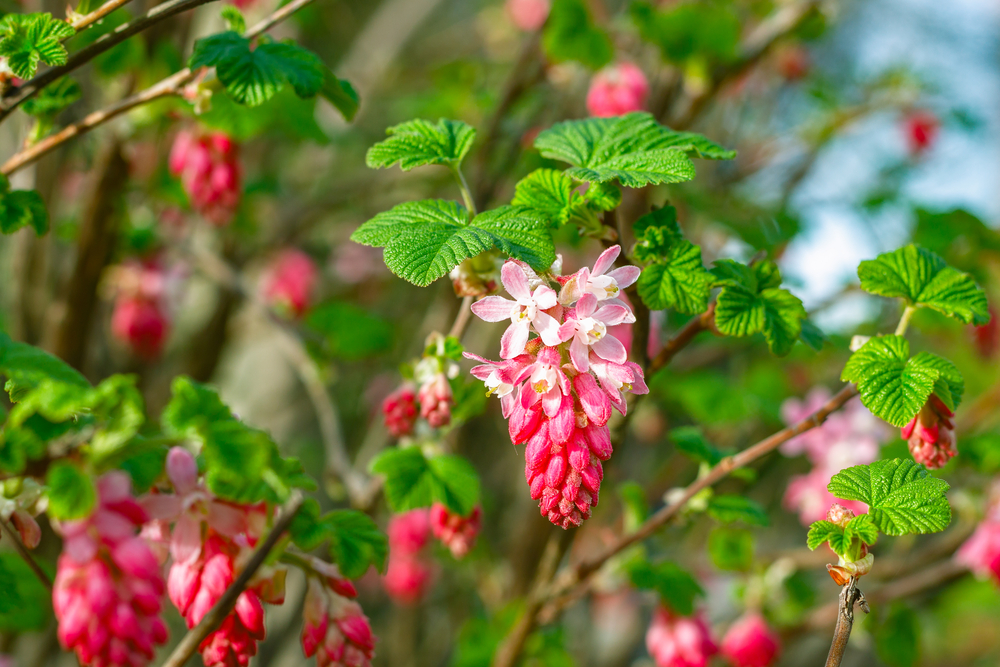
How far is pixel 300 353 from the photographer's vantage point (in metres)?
2.38

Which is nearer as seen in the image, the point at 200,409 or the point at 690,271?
the point at 200,409

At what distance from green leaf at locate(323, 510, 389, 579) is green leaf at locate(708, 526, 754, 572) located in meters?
1.37

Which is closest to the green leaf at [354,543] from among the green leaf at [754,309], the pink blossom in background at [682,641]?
the green leaf at [754,309]

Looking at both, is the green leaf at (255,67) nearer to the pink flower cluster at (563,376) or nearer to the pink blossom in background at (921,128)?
the pink flower cluster at (563,376)

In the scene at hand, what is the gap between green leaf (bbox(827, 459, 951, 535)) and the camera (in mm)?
1020

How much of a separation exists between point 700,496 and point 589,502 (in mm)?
668

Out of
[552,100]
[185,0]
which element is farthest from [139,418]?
[552,100]

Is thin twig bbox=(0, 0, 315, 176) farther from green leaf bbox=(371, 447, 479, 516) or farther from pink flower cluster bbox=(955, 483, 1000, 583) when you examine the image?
pink flower cluster bbox=(955, 483, 1000, 583)

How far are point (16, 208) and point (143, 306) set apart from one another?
187 cm

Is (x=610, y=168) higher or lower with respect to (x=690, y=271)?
higher

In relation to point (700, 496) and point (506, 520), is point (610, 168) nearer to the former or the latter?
point (700, 496)

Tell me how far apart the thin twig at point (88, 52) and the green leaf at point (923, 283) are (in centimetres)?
125

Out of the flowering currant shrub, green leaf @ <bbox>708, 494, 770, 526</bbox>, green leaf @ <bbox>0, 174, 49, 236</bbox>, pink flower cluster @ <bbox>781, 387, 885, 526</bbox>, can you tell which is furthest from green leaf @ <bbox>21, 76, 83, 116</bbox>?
pink flower cluster @ <bbox>781, 387, 885, 526</bbox>

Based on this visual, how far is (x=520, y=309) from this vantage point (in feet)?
3.39
